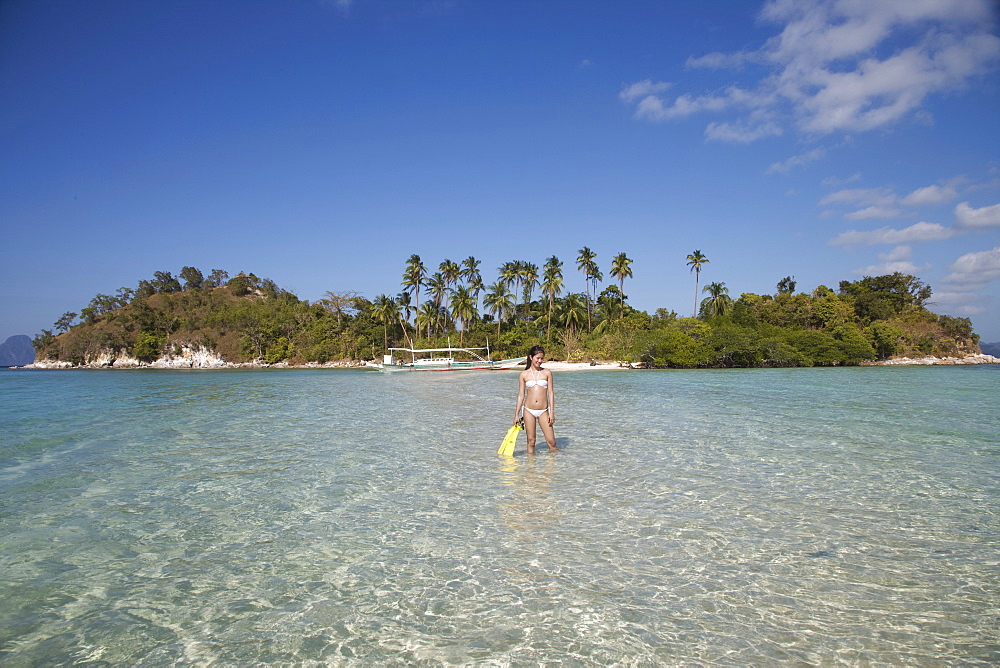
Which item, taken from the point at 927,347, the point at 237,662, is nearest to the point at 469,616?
the point at 237,662

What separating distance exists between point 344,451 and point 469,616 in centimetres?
722

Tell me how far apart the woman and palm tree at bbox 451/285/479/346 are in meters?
62.2

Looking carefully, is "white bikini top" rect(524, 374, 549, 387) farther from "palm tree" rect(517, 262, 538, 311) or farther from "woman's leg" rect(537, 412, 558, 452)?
"palm tree" rect(517, 262, 538, 311)

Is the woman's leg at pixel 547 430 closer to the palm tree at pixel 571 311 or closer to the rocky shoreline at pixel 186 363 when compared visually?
the palm tree at pixel 571 311

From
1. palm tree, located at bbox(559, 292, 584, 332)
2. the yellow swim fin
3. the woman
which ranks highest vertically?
palm tree, located at bbox(559, 292, 584, 332)

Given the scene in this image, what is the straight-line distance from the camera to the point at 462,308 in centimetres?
7175

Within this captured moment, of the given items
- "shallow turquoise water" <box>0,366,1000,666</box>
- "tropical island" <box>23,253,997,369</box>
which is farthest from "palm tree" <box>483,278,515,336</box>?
"shallow turquoise water" <box>0,366,1000,666</box>

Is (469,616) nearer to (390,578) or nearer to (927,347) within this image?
(390,578)

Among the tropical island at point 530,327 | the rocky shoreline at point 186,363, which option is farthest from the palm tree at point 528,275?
the rocky shoreline at point 186,363

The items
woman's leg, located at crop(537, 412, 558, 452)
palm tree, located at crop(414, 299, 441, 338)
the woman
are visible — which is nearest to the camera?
the woman

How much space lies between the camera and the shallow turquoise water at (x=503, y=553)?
353cm

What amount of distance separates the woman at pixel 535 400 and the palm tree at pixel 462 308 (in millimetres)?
62244

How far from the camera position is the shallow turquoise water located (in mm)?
3533

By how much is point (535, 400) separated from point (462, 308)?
6262cm
